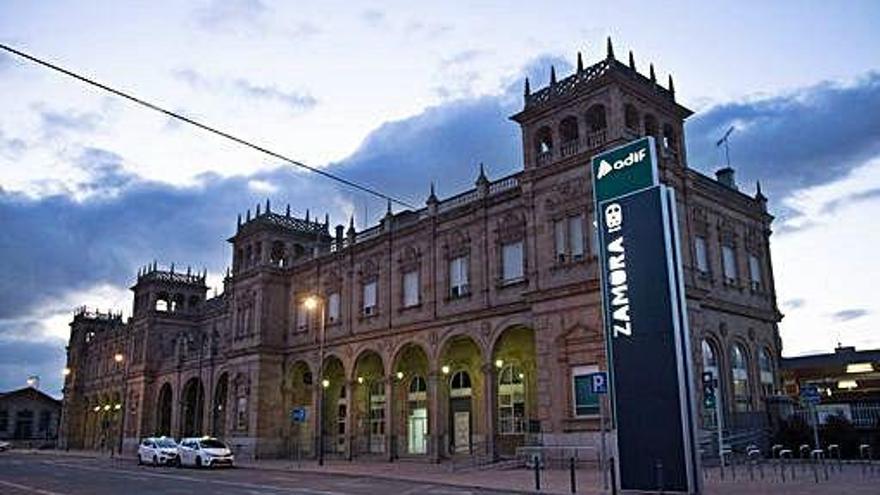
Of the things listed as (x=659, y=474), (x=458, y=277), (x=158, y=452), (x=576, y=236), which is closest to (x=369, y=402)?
(x=458, y=277)

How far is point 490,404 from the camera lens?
109 ft

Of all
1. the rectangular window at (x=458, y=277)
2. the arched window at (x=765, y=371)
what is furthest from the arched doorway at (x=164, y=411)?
the arched window at (x=765, y=371)

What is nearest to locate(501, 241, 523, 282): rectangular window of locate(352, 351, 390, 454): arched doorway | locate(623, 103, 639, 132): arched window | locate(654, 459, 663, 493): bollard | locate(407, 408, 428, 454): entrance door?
locate(623, 103, 639, 132): arched window

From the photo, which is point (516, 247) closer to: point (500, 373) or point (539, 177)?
point (539, 177)

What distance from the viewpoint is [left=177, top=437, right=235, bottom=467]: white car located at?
35438mm

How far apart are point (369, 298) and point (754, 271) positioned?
2028 cm

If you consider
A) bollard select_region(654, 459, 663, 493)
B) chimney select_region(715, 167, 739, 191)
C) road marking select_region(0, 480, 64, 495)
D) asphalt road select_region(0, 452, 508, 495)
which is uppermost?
chimney select_region(715, 167, 739, 191)

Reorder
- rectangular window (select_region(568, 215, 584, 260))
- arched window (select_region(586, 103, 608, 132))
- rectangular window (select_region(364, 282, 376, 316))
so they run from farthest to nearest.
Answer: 1. rectangular window (select_region(364, 282, 376, 316))
2. arched window (select_region(586, 103, 608, 132))
3. rectangular window (select_region(568, 215, 584, 260))

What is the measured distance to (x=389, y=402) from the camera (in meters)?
38.9

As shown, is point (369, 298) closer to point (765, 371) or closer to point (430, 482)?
point (430, 482)

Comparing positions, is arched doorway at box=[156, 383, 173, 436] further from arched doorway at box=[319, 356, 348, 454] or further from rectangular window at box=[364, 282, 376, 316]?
rectangular window at box=[364, 282, 376, 316]

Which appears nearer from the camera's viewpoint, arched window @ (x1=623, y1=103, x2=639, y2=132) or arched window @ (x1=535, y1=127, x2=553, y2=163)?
arched window @ (x1=623, y1=103, x2=639, y2=132)

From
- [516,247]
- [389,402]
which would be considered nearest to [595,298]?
[516,247]

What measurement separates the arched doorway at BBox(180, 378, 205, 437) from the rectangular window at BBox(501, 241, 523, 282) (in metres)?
33.7
